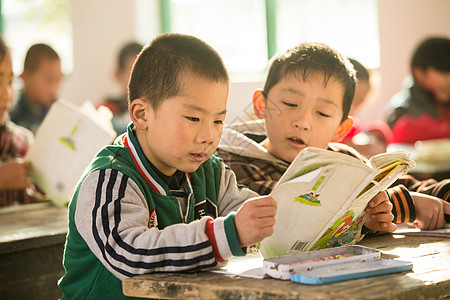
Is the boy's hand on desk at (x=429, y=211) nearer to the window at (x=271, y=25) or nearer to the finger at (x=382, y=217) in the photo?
the finger at (x=382, y=217)

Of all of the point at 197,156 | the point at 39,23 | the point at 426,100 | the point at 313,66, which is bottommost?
the point at 426,100

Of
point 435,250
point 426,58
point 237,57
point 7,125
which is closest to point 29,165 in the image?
point 7,125

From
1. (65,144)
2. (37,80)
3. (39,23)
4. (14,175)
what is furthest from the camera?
(39,23)

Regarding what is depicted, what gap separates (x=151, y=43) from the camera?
1.23 metres

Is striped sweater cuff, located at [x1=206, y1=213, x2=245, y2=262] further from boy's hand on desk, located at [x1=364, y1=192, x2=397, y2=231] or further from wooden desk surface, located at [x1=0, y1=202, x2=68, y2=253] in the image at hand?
wooden desk surface, located at [x1=0, y1=202, x2=68, y2=253]

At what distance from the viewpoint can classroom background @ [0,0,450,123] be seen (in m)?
5.13

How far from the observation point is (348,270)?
90cm

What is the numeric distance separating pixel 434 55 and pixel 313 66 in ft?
9.58

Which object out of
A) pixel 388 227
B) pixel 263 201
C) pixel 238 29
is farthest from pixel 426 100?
pixel 263 201

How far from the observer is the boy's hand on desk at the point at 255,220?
0.96 metres

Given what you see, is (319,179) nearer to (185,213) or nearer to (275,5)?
(185,213)

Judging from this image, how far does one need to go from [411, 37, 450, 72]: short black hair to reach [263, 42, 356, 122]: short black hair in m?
2.74

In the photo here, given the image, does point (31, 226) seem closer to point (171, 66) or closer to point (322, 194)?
point (171, 66)

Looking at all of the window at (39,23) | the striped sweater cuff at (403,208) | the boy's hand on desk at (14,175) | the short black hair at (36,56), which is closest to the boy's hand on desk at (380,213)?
the striped sweater cuff at (403,208)
